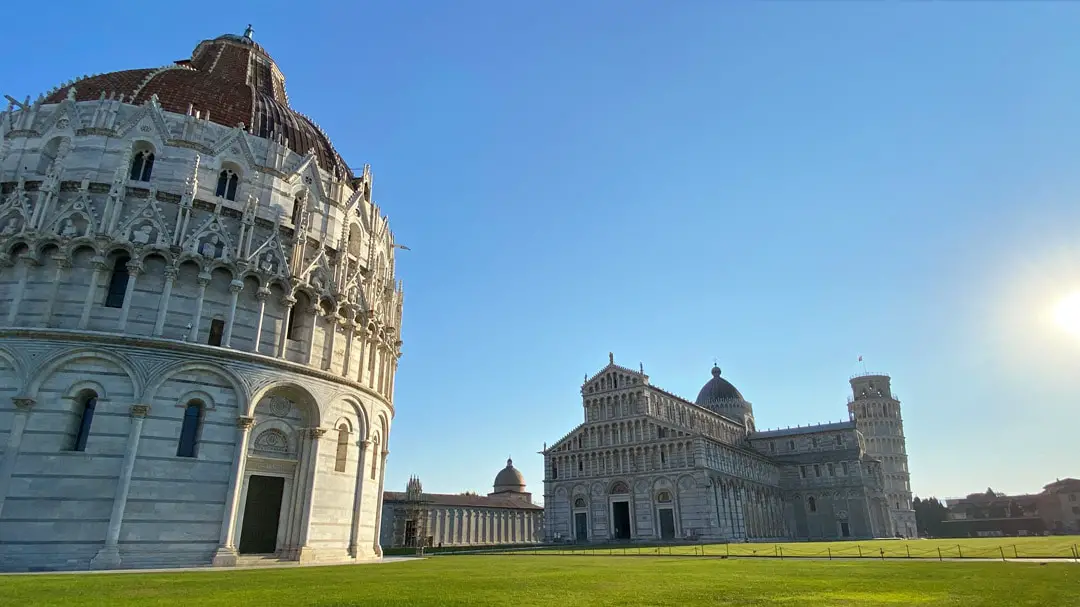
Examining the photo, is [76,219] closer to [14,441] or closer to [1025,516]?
[14,441]

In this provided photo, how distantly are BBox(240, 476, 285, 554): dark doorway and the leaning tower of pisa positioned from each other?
3748 inches

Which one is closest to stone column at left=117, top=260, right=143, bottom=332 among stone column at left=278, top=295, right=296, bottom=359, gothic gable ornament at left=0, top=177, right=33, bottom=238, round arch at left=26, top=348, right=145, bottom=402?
round arch at left=26, top=348, right=145, bottom=402

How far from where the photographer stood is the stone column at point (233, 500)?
21.1m

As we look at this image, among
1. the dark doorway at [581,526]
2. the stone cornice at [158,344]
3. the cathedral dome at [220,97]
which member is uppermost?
the cathedral dome at [220,97]

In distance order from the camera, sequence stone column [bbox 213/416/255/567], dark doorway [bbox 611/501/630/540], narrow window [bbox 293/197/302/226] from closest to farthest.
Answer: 1. stone column [bbox 213/416/255/567]
2. narrow window [bbox 293/197/302/226]
3. dark doorway [bbox 611/501/630/540]

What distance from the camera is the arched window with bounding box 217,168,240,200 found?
2602 cm

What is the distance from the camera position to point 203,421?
72.6 feet

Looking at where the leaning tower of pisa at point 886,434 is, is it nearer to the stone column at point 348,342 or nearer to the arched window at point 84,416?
the stone column at point 348,342

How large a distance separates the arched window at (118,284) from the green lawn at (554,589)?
1007 centimetres

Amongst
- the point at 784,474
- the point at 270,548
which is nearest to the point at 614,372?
the point at 784,474

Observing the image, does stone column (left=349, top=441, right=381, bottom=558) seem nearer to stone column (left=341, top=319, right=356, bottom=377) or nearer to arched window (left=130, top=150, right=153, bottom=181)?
stone column (left=341, top=319, right=356, bottom=377)

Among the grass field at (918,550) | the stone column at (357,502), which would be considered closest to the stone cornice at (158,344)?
the stone column at (357,502)

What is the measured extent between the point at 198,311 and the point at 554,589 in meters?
17.0

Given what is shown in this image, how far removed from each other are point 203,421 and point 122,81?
17.9 m
